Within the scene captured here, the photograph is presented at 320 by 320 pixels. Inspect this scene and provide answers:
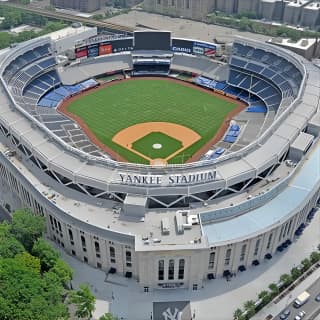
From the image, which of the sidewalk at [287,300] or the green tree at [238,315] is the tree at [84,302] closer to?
the green tree at [238,315]

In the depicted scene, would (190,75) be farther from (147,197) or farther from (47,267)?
(47,267)

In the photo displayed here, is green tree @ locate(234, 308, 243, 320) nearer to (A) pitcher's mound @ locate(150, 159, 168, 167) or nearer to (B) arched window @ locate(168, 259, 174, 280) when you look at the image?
(B) arched window @ locate(168, 259, 174, 280)

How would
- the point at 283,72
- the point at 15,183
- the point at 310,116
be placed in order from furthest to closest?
1. the point at 283,72
2. the point at 310,116
3. the point at 15,183

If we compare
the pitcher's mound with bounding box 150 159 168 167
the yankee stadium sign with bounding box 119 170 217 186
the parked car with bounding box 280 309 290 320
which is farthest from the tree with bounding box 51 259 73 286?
the pitcher's mound with bounding box 150 159 168 167

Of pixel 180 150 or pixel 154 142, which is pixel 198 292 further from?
pixel 154 142

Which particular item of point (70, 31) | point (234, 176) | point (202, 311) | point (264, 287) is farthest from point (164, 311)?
point (70, 31)
